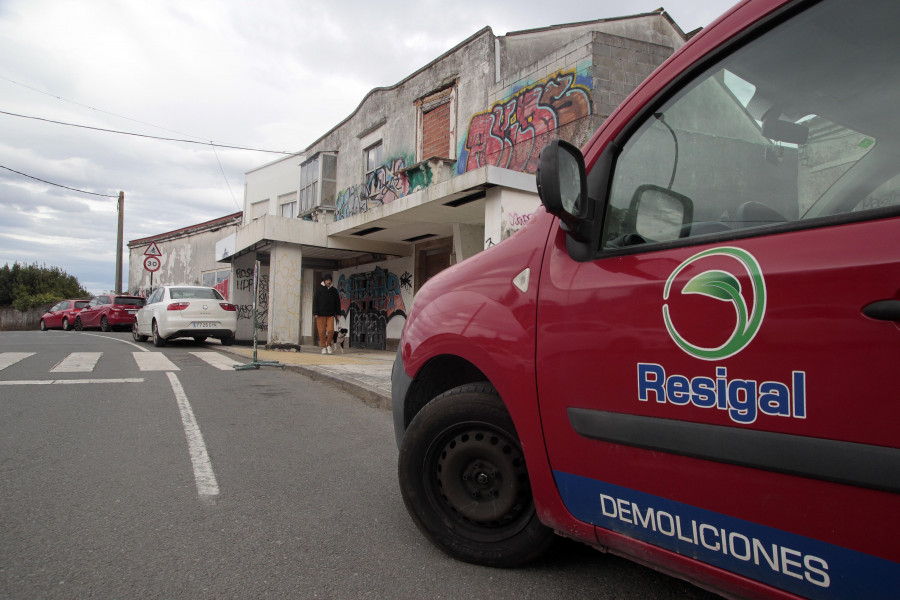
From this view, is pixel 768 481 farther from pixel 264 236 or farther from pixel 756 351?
pixel 264 236

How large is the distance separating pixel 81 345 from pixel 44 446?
10.5m

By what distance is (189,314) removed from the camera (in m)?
13.5

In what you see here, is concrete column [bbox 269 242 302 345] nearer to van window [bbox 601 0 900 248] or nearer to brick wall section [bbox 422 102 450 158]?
brick wall section [bbox 422 102 450 158]

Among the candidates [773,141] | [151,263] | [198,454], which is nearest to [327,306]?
[198,454]

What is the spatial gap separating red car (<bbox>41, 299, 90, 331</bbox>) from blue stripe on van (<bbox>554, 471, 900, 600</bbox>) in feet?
90.5

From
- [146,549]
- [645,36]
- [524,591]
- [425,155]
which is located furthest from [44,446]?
[645,36]

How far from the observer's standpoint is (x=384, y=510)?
319 cm

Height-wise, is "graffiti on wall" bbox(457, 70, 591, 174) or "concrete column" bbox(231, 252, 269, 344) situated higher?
"graffiti on wall" bbox(457, 70, 591, 174)

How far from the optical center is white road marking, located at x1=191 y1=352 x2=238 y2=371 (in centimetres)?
966

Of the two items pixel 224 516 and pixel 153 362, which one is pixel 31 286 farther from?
pixel 224 516

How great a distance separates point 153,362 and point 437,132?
721 cm

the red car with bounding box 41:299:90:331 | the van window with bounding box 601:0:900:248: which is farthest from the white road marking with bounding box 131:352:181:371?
the red car with bounding box 41:299:90:331

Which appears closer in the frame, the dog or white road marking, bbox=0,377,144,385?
white road marking, bbox=0,377,144,385

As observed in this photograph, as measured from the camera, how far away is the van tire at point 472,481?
2.36 meters
